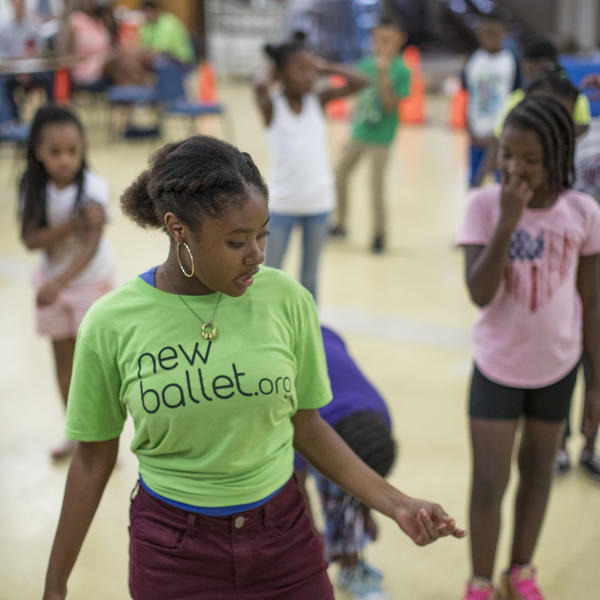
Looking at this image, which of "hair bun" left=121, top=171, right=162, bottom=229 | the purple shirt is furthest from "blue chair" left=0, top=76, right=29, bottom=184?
"hair bun" left=121, top=171, right=162, bottom=229

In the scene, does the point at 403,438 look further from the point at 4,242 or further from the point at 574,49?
the point at 574,49

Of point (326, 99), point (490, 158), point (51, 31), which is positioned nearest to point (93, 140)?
point (51, 31)

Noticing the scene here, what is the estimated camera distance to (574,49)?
1330 centimetres

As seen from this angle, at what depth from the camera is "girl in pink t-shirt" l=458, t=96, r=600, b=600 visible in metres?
2.06

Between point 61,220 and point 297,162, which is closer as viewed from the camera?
point 61,220

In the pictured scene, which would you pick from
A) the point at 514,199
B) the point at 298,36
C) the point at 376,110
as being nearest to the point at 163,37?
the point at 376,110

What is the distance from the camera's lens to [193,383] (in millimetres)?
1438

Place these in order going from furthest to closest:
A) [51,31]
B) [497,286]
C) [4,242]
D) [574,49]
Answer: [574,49]
[51,31]
[4,242]
[497,286]

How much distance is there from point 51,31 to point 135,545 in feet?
39.7

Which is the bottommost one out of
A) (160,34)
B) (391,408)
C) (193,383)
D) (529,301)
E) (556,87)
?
(391,408)

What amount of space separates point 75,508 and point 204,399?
0.33 meters

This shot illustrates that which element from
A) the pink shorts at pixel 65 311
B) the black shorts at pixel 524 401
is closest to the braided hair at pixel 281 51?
the pink shorts at pixel 65 311

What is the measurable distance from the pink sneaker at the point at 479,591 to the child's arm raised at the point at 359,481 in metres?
0.87

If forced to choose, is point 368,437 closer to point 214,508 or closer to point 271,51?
point 214,508
